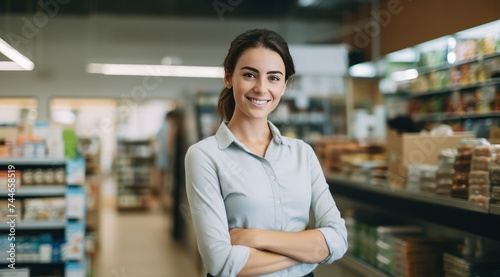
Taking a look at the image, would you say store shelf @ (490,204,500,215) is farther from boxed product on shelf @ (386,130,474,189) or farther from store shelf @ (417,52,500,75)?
store shelf @ (417,52,500,75)

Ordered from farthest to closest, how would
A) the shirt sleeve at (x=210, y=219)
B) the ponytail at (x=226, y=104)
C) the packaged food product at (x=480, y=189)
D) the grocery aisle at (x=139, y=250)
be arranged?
the grocery aisle at (x=139, y=250) → the packaged food product at (x=480, y=189) → the ponytail at (x=226, y=104) → the shirt sleeve at (x=210, y=219)

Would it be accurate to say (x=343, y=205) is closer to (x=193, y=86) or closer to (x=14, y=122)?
(x=14, y=122)

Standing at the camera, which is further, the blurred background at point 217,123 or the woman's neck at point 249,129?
the blurred background at point 217,123

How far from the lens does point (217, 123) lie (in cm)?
213

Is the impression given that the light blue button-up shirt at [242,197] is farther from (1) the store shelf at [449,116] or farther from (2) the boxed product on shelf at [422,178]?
(1) the store shelf at [449,116]

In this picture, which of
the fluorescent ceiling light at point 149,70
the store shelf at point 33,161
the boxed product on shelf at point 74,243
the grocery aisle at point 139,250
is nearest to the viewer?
the store shelf at point 33,161

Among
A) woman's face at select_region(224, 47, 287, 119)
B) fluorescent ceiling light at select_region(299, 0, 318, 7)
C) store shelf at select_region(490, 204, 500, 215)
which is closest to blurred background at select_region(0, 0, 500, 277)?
store shelf at select_region(490, 204, 500, 215)

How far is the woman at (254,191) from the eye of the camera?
56.9 inches

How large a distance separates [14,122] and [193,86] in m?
5.67

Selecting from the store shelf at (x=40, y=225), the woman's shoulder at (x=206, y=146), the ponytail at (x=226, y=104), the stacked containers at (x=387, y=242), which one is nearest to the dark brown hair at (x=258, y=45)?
the ponytail at (x=226, y=104)

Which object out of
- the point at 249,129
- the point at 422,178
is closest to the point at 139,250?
the point at 422,178

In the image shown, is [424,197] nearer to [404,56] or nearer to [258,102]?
[258,102]

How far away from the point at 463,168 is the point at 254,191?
145cm

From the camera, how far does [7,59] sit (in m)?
3.73
